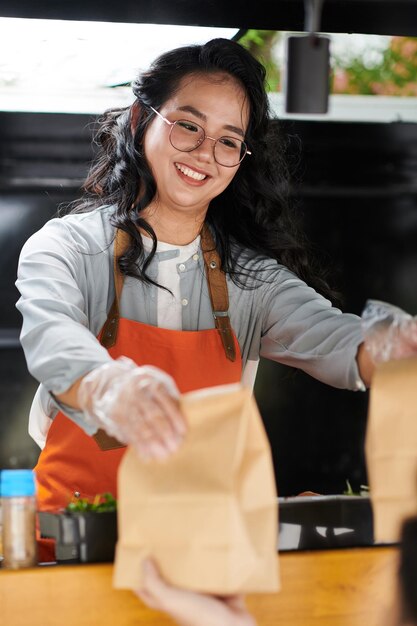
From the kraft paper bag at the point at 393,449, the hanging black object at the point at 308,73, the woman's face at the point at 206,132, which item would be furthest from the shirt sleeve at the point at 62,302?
the hanging black object at the point at 308,73

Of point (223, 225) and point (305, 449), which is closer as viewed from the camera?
point (223, 225)

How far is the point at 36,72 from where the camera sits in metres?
3.79

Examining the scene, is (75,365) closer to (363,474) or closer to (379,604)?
(379,604)

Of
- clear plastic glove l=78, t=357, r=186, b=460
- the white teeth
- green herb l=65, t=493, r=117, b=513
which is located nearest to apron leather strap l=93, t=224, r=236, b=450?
the white teeth

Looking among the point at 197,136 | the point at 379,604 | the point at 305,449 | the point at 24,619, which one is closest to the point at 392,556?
the point at 379,604

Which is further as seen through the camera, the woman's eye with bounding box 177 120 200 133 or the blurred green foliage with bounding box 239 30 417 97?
the blurred green foliage with bounding box 239 30 417 97

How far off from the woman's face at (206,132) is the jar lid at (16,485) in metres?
0.91

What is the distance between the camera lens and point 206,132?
2311 millimetres

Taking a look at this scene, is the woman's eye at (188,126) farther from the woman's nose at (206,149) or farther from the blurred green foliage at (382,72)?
the blurred green foliage at (382,72)

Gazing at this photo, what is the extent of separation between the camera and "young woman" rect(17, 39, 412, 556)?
227 centimetres

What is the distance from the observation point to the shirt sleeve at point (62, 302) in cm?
168

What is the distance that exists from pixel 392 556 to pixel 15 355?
233cm

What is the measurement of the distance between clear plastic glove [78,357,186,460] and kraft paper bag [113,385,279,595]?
20mm

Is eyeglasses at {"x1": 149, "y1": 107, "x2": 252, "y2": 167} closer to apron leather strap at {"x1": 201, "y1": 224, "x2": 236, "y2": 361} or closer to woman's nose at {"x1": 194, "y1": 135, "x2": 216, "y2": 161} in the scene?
woman's nose at {"x1": 194, "y1": 135, "x2": 216, "y2": 161}
